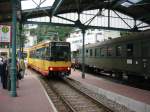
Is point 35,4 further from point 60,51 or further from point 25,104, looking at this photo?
point 25,104

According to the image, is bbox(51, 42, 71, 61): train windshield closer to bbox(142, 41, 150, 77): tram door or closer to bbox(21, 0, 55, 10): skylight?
bbox(21, 0, 55, 10): skylight

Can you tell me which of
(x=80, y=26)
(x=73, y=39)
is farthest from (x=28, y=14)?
(x=73, y=39)

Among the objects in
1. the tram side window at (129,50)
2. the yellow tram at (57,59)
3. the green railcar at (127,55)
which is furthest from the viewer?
the yellow tram at (57,59)

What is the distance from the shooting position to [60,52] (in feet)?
83.5

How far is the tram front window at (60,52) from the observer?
25.1m

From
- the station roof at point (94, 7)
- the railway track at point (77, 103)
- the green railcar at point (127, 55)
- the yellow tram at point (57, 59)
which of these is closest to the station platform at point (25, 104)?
the railway track at point (77, 103)

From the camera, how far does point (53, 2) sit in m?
24.7

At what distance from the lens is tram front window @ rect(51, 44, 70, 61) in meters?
25.1

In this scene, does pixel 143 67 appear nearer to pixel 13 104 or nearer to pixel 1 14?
pixel 13 104

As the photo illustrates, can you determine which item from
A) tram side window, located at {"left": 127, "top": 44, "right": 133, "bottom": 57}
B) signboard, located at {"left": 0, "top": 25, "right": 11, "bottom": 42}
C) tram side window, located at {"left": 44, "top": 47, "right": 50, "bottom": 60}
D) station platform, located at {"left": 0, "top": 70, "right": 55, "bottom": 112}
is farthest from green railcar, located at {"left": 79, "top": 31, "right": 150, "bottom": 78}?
signboard, located at {"left": 0, "top": 25, "right": 11, "bottom": 42}

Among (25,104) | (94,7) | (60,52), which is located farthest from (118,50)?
(25,104)

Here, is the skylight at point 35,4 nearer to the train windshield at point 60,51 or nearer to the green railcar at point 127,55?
the train windshield at point 60,51

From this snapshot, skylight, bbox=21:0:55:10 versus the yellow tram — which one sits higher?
skylight, bbox=21:0:55:10

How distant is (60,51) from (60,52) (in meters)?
0.08
